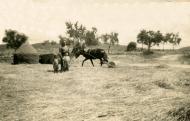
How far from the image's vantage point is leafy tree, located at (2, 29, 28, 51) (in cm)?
9831

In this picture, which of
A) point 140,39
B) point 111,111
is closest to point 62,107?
point 111,111

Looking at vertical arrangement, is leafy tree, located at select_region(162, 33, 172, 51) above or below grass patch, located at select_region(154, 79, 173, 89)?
above

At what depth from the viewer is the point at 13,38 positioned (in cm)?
9981

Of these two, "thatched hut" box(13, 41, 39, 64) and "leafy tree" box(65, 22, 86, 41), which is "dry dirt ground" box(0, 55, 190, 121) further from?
"leafy tree" box(65, 22, 86, 41)

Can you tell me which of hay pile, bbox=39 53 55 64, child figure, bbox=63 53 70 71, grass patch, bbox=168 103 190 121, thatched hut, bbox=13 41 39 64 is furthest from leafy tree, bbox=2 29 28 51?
grass patch, bbox=168 103 190 121

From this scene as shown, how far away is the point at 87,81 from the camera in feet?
54.4

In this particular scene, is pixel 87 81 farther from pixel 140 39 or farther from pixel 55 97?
pixel 140 39

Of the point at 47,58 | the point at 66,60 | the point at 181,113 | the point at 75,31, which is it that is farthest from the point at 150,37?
the point at 181,113

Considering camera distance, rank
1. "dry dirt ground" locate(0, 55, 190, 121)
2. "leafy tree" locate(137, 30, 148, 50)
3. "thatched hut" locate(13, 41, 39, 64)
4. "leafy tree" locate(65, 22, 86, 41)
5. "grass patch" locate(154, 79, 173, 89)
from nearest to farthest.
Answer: "dry dirt ground" locate(0, 55, 190, 121), "grass patch" locate(154, 79, 173, 89), "thatched hut" locate(13, 41, 39, 64), "leafy tree" locate(65, 22, 86, 41), "leafy tree" locate(137, 30, 148, 50)

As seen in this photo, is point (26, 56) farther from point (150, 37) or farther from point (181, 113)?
point (150, 37)

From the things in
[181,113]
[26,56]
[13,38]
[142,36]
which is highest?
[142,36]

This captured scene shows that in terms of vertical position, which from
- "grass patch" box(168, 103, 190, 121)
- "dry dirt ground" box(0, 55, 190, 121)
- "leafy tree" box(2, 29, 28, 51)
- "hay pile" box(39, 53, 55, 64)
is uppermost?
"leafy tree" box(2, 29, 28, 51)

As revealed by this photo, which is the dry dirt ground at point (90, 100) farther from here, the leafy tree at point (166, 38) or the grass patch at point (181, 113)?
the leafy tree at point (166, 38)

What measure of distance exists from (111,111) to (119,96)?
2.67 meters
